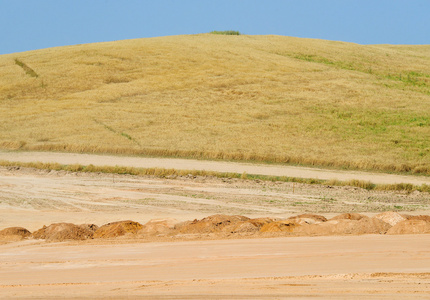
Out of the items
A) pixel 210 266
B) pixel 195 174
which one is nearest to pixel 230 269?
pixel 210 266

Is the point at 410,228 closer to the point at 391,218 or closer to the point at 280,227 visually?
the point at 391,218

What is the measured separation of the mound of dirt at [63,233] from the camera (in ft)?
37.6

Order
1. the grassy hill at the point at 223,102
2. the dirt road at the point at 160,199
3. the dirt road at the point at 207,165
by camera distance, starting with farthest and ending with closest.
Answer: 1. the grassy hill at the point at 223,102
2. the dirt road at the point at 207,165
3. the dirt road at the point at 160,199

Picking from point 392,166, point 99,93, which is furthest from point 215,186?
point 99,93

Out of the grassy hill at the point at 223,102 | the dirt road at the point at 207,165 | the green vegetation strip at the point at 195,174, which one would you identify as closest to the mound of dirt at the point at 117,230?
the green vegetation strip at the point at 195,174

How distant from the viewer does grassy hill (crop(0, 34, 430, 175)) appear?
26.4 m

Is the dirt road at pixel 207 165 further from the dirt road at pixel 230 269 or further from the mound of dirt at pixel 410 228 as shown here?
the dirt road at pixel 230 269

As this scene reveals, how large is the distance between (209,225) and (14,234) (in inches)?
155

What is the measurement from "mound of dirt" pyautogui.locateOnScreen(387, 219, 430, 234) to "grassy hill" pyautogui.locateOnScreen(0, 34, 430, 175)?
43.7 feet

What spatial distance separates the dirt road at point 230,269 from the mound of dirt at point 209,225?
4.27ft

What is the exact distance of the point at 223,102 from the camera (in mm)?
34094

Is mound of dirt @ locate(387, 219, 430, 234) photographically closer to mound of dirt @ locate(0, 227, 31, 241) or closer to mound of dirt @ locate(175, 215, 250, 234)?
mound of dirt @ locate(175, 215, 250, 234)

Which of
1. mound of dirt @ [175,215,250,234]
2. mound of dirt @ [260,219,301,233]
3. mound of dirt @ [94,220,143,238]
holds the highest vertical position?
mound of dirt @ [260,219,301,233]

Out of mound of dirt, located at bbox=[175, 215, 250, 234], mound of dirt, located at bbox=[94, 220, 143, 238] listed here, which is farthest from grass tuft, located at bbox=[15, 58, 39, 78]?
mound of dirt, located at bbox=[175, 215, 250, 234]
